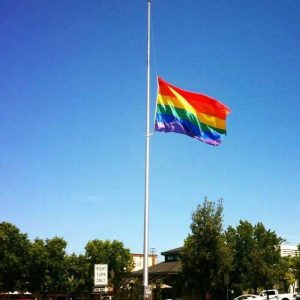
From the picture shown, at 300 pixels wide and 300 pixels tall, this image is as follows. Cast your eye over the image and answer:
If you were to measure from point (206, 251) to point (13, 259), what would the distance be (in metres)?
37.9

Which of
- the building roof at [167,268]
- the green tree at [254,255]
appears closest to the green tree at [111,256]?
the building roof at [167,268]

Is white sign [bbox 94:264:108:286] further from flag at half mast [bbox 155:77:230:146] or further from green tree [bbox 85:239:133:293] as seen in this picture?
green tree [bbox 85:239:133:293]

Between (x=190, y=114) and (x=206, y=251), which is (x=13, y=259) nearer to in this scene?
(x=206, y=251)

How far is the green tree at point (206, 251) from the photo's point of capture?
3781cm

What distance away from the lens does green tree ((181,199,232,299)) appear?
3781 centimetres

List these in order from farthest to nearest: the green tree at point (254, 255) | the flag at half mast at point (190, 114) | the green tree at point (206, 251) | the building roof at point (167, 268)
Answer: the building roof at point (167, 268) < the green tree at point (254, 255) < the green tree at point (206, 251) < the flag at half mast at point (190, 114)

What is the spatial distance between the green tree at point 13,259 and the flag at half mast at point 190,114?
5318 centimetres

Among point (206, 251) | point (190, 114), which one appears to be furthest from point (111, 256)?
point (190, 114)

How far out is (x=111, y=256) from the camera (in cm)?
7444

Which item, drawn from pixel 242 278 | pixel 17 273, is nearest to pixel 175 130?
pixel 242 278

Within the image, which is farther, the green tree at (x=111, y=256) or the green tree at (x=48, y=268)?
the green tree at (x=111, y=256)

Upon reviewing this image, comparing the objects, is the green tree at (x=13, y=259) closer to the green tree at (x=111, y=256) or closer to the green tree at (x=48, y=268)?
the green tree at (x=48, y=268)

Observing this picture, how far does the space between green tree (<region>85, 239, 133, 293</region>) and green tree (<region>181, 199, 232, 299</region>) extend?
1344 inches

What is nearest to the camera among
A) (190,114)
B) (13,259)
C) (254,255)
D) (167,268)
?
(190,114)
